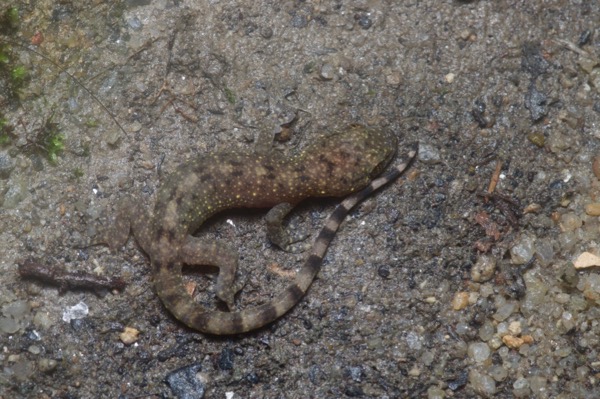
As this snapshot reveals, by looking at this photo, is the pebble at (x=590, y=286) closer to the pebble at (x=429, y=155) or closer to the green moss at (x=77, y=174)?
the pebble at (x=429, y=155)

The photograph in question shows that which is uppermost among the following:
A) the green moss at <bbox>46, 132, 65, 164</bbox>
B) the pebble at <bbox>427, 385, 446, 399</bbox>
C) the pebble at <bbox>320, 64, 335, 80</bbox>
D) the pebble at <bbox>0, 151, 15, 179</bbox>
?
the pebble at <bbox>320, 64, 335, 80</bbox>

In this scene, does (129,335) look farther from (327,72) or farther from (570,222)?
(570,222)

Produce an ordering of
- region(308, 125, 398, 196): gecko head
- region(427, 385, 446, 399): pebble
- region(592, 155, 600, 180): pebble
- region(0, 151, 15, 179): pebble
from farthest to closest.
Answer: region(0, 151, 15, 179): pebble < region(592, 155, 600, 180): pebble < region(308, 125, 398, 196): gecko head < region(427, 385, 446, 399): pebble

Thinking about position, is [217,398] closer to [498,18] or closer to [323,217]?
[323,217]

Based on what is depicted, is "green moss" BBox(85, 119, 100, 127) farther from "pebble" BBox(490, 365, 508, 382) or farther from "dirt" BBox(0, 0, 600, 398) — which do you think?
"pebble" BBox(490, 365, 508, 382)

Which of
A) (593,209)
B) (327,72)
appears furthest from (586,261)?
(327,72)

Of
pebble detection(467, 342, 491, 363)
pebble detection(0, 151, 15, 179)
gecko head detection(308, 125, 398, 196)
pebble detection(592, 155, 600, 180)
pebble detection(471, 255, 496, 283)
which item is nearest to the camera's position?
pebble detection(467, 342, 491, 363)

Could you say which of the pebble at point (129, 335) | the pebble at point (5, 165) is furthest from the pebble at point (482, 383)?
the pebble at point (5, 165)

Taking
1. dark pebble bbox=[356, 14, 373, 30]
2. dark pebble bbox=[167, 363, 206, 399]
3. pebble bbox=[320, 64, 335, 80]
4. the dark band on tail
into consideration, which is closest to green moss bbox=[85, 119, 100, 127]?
the dark band on tail

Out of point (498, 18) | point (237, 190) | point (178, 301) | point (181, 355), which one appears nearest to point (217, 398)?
point (181, 355)
